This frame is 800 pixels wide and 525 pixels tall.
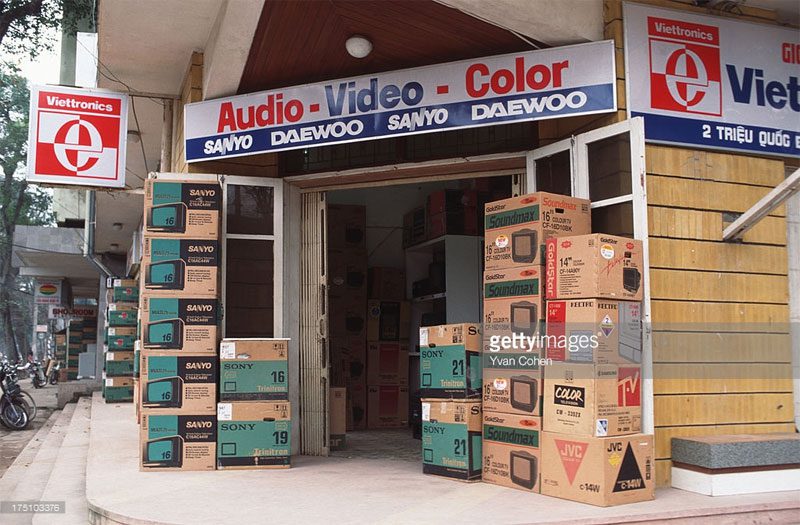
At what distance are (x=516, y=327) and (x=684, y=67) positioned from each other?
2240 millimetres

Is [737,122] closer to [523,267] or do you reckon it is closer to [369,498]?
[523,267]

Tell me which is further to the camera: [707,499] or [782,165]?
[782,165]

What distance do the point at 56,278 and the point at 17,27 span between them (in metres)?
10.8

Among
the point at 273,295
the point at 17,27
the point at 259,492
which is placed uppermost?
the point at 17,27

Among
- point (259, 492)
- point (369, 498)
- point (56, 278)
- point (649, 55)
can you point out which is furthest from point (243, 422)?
point (56, 278)

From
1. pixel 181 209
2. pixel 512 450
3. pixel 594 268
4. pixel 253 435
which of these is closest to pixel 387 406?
pixel 253 435

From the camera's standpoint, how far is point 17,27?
19.2m

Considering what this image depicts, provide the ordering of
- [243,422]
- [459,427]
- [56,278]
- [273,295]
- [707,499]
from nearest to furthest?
1. [707,499]
2. [459,427]
3. [243,422]
4. [273,295]
5. [56,278]

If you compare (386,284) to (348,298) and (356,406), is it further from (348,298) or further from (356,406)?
(356,406)

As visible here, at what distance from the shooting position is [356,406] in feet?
31.0

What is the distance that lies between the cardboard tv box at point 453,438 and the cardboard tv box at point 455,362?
74 millimetres

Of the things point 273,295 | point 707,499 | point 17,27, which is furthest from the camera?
point 17,27

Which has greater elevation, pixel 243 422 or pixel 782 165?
pixel 782 165

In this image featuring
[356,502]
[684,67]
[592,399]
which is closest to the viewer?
[592,399]
